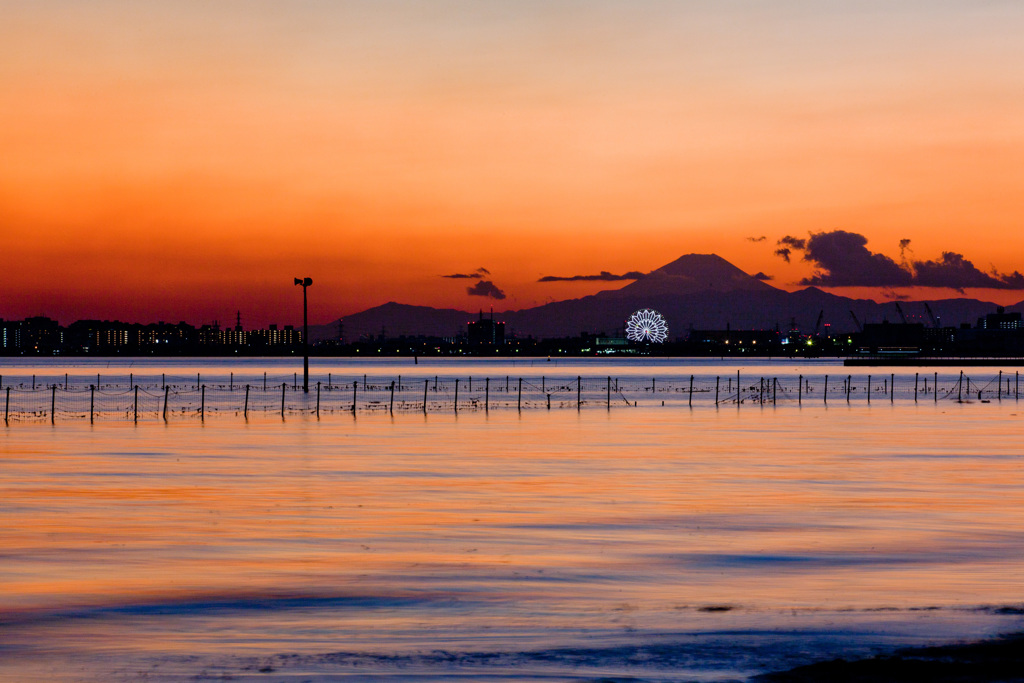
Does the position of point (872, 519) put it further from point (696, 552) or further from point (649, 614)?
point (649, 614)

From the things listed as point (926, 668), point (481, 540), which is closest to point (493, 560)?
point (481, 540)

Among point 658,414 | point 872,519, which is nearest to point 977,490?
point 872,519

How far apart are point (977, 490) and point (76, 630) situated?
68.6 feet

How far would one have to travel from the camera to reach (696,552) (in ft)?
62.4

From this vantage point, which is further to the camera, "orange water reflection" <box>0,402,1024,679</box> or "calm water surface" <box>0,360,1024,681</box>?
"orange water reflection" <box>0,402,1024,679</box>

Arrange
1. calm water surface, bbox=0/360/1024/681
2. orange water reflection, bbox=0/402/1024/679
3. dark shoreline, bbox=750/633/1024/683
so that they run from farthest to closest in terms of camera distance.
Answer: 1. orange water reflection, bbox=0/402/1024/679
2. calm water surface, bbox=0/360/1024/681
3. dark shoreline, bbox=750/633/1024/683

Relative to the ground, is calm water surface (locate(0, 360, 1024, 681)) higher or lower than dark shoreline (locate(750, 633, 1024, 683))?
lower

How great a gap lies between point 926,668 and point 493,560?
835cm

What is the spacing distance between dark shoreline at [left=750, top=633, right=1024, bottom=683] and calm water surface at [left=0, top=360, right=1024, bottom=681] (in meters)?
0.48

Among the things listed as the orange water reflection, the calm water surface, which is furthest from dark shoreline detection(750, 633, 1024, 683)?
the orange water reflection

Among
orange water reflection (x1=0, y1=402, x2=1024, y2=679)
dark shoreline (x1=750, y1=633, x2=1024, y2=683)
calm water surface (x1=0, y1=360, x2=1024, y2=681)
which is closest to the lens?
dark shoreline (x1=750, y1=633, x2=1024, y2=683)

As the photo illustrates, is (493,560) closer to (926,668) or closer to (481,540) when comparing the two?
(481,540)

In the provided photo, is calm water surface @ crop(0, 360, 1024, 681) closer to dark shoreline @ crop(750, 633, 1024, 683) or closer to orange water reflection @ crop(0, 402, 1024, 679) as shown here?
orange water reflection @ crop(0, 402, 1024, 679)

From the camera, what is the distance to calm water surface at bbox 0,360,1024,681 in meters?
12.2
